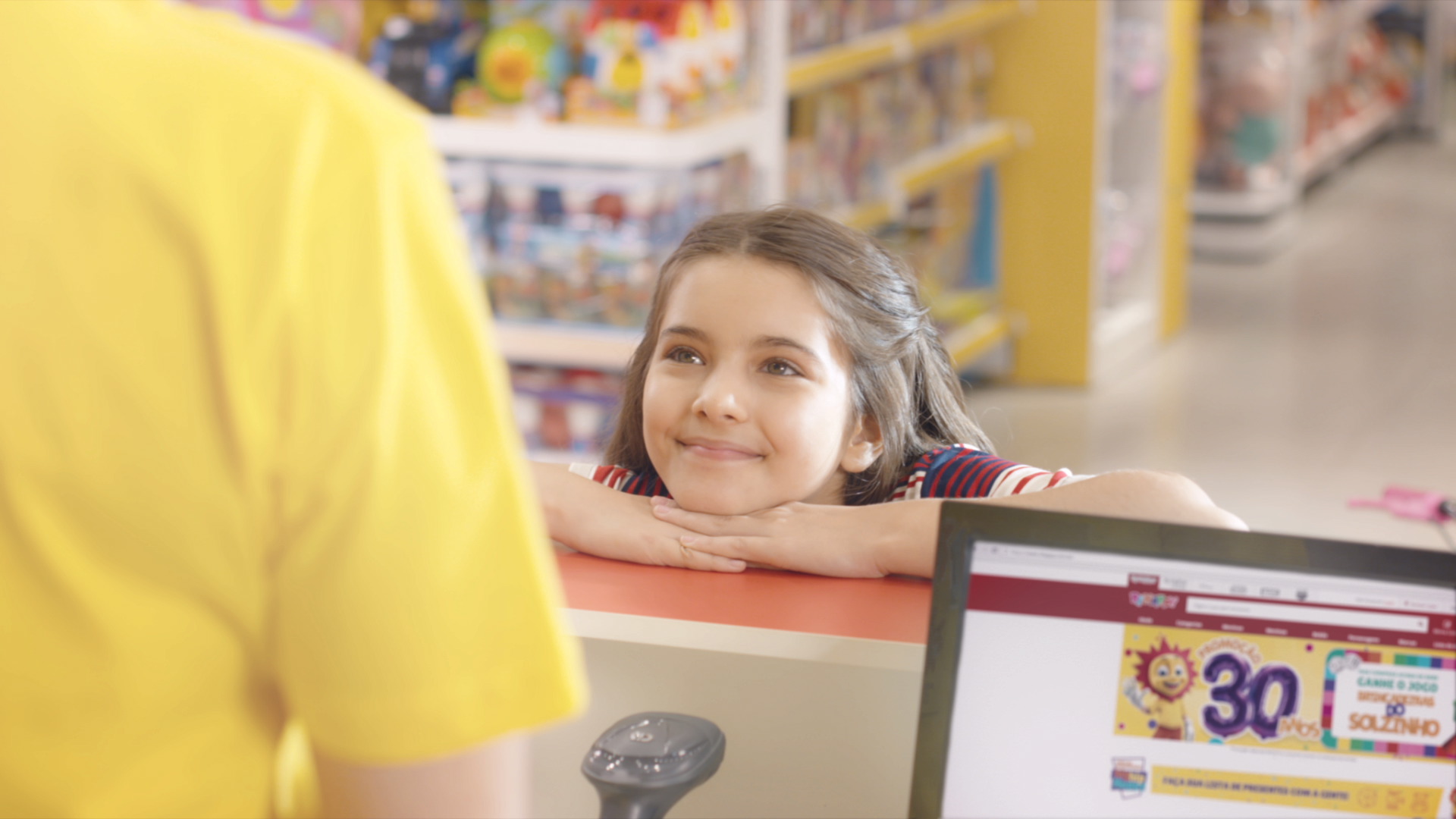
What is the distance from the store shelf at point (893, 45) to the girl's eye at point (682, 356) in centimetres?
242

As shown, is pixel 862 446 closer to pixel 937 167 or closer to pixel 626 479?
pixel 626 479

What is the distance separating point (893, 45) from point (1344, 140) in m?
6.48

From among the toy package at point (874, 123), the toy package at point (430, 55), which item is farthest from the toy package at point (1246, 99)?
the toy package at point (430, 55)

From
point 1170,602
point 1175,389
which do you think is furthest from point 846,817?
point 1175,389

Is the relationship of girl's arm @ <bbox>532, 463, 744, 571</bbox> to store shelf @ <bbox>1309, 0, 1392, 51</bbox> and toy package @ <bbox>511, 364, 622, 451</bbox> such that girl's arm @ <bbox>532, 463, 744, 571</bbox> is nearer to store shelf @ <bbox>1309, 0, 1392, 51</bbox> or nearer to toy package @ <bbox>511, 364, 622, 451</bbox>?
toy package @ <bbox>511, 364, 622, 451</bbox>

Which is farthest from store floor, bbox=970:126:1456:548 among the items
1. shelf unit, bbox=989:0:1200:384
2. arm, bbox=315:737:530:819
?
arm, bbox=315:737:530:819

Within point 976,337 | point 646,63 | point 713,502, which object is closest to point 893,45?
point 976,337

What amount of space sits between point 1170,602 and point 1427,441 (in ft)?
14.2

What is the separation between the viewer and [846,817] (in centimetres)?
109

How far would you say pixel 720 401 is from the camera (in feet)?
4.70

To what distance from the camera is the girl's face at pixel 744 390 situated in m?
1.45

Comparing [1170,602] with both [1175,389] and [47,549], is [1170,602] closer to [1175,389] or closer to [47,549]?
[47,549]

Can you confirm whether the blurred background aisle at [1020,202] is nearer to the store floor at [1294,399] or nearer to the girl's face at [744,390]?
the store floor at [1294,399]

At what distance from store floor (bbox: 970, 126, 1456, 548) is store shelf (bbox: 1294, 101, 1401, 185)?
51.9 inches
